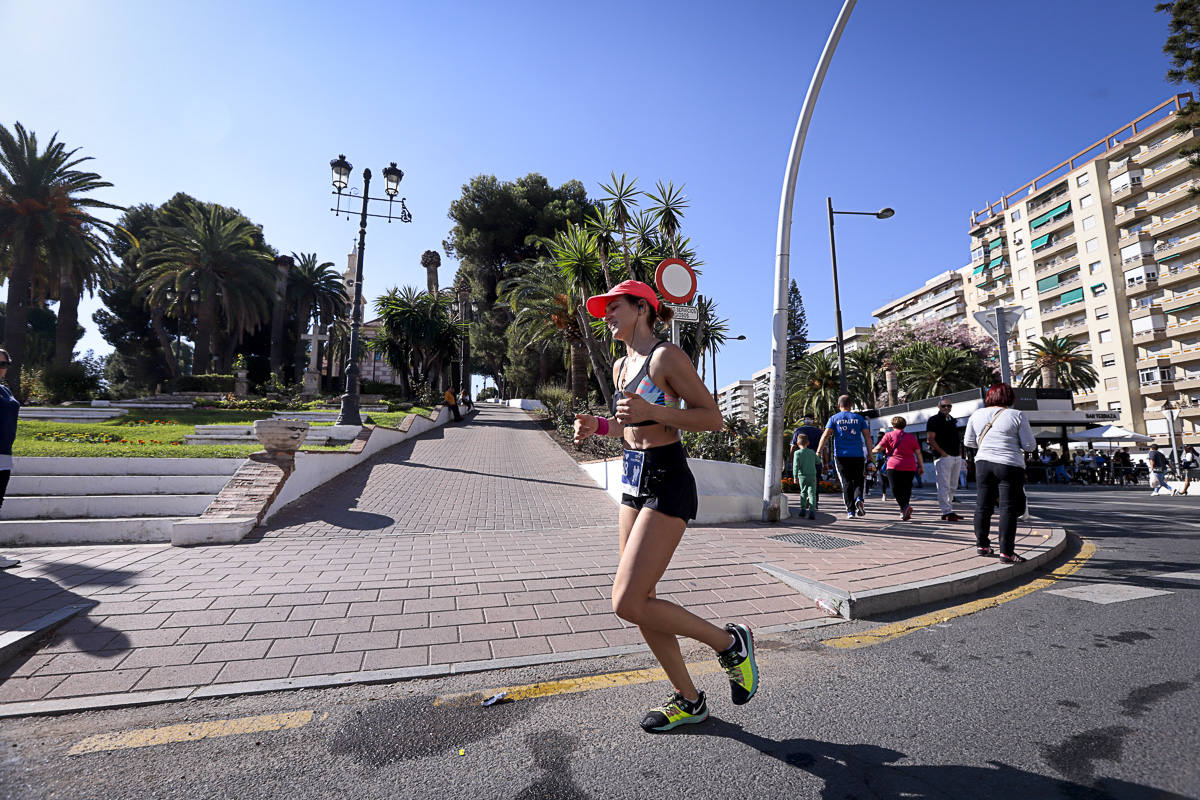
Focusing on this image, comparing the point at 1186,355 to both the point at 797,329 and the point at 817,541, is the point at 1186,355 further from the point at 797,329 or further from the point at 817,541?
the point at 817,541

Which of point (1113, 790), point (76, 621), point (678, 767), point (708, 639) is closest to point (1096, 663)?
point (1113, 790)

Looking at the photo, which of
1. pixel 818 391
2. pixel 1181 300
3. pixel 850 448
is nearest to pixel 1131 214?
pixel 1181 300

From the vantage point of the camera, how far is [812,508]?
8.27 m

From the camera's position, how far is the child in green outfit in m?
8.34

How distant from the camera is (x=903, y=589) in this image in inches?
161

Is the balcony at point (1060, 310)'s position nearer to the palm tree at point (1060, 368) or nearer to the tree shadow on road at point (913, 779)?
the palm tree at point (1060, 368)

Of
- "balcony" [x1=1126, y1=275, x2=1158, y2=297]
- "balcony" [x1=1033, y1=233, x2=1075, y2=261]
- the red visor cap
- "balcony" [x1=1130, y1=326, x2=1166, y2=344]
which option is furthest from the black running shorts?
"balcony" [x1=1033, y1=233, x2=1075, y2=261]

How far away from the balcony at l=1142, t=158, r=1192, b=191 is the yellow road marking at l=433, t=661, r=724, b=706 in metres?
58.0

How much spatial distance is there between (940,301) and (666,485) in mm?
81265

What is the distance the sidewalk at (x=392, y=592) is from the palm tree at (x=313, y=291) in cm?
4305

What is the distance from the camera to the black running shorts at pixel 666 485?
7.63ft

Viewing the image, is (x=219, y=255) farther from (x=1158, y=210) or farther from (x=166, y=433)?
(x=1158, y=210)

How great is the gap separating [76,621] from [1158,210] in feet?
206

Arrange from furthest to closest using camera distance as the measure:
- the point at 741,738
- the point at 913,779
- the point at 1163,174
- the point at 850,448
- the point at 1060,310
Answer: the point at 1060,310
the point at 1163,174
the point at 850,448
the point at 741,738
the point at 913,779
